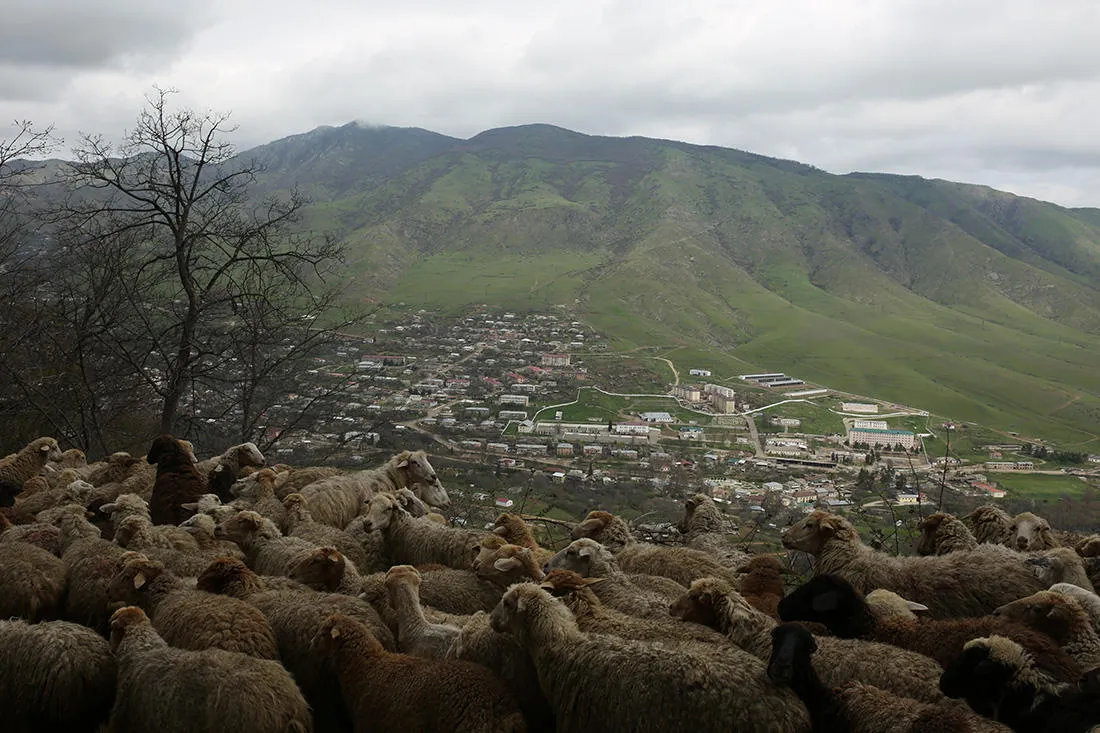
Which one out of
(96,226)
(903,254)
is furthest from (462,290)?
(903,254)

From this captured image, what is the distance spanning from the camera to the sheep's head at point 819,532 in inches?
275

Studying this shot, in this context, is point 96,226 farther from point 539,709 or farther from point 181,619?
point 539,709

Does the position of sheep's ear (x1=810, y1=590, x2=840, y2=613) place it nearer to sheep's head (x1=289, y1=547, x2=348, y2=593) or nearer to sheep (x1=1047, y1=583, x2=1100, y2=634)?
sheep (x1=1047, y1=583, x2=1100, y2=634)

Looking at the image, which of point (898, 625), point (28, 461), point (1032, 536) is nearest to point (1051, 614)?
point (898, 625)

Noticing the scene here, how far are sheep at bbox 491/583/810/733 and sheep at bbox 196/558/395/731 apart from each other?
1319 millimetres

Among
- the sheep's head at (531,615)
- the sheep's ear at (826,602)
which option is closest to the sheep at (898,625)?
the sheep's ear at (826,602)

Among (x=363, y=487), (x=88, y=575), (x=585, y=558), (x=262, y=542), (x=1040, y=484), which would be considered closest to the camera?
Answer: (x=88, y=575)

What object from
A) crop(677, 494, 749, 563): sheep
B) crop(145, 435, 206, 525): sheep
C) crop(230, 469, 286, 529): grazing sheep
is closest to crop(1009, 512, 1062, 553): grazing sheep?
crop(677, 494, 749, 563): sheep

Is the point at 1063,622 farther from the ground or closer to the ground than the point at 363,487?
farther from the ground

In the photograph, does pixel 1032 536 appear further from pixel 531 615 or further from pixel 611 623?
pixel 531 615

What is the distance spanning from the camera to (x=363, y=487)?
10281 millimetres

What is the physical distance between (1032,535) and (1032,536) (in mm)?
13

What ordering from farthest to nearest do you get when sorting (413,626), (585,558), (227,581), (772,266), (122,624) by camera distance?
(772,266)
(585,558)
(227,581)
(413,626)
(122,624)

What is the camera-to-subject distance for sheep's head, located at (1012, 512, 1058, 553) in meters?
7.02
